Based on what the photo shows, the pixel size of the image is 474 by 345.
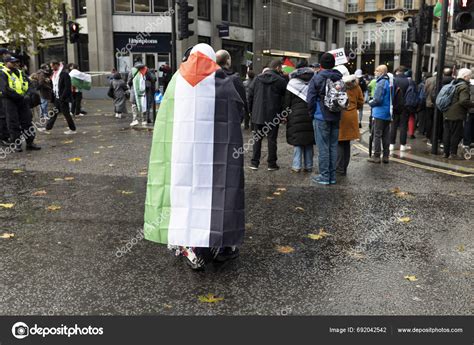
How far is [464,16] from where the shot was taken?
9203mm

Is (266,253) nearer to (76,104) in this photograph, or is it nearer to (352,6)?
(76,104)

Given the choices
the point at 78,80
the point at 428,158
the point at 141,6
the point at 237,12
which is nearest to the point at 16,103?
the point at 78,80

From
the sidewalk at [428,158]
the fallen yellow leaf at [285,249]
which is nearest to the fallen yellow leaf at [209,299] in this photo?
the fallen yellow leaf at [285,249]

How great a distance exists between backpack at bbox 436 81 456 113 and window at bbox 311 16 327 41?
35.7 metres

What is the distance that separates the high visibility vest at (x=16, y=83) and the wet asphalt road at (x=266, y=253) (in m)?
2.43

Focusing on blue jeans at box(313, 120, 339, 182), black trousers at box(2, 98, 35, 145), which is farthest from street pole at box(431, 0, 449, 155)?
black trousers at box(2, 98, 35, 145)

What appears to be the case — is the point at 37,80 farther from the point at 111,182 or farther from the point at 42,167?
the point at 111,182

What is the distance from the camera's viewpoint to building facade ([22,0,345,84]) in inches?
1128

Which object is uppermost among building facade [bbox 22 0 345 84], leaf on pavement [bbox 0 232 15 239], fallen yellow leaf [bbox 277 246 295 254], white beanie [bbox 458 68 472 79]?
building facade [bbox 22 0 345 84]

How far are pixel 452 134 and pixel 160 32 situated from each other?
23.2 metres

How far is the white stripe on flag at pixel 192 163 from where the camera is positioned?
3.77 m

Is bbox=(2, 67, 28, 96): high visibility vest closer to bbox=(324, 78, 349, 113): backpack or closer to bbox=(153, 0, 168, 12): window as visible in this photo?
bbox=(324, 78, 349, 113): backpack
